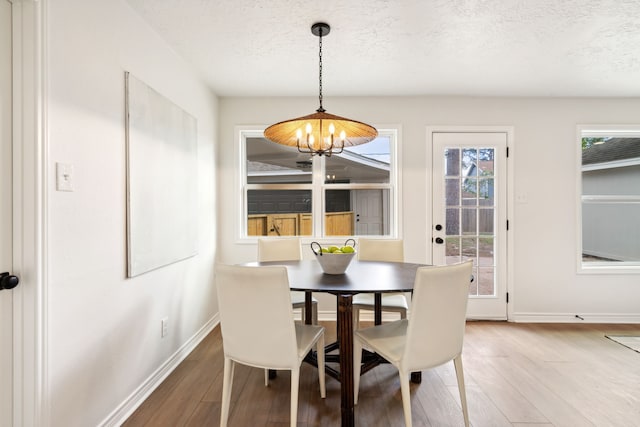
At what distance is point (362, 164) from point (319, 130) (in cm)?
164

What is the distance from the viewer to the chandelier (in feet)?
6.65

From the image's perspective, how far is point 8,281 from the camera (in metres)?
1.26

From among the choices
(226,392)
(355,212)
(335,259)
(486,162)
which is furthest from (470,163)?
(226,392)

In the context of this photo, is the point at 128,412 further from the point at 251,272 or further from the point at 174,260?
the point at 251,272

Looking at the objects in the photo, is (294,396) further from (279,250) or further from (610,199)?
(610,199)

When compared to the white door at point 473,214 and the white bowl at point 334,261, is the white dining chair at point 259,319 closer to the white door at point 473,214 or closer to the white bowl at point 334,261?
the white bowl at point 334,261

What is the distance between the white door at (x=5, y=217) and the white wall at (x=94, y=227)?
13cm

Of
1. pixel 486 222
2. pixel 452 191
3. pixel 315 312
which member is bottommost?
pixel 315 312

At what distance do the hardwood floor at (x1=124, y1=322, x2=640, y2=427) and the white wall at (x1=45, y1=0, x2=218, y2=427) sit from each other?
1.12 feet

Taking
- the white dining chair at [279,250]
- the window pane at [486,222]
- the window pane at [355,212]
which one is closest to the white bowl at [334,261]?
the white dining chair at [279,250]

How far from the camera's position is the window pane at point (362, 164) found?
3.64m

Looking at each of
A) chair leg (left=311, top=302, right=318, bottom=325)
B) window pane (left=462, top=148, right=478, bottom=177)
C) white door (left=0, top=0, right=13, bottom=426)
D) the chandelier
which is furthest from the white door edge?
window pane (left=462, top=148, right=478, bottom=177)

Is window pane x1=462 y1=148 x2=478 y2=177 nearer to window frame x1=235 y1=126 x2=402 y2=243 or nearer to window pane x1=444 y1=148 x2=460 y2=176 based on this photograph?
window pane x1=444 y1=148 x2=460 y2=176

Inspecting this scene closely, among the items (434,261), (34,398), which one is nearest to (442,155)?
(434,261)
